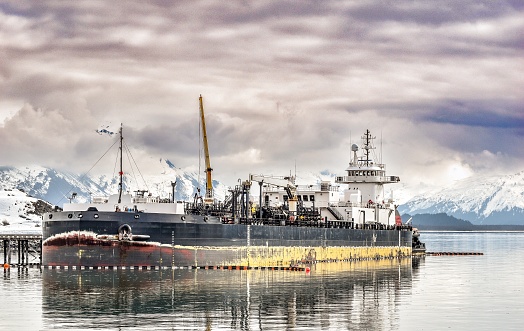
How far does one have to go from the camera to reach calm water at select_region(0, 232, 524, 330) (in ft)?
164

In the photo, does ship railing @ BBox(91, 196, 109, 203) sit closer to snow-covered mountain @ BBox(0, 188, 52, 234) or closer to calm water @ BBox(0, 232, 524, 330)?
calm water @ BBox(0, 232, 524, 330)

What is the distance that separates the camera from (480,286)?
76.3m

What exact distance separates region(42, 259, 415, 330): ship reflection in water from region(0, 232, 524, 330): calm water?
6 cm

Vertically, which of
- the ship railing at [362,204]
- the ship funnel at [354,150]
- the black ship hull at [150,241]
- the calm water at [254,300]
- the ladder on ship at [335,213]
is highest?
the ship funnel at [354,150]

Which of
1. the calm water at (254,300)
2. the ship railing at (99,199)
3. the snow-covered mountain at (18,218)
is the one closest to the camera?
the calm water at (254,300)

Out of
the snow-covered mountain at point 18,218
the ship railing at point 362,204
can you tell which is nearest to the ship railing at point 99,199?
the ship railing at point 362,204

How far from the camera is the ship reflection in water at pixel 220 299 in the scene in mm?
50094

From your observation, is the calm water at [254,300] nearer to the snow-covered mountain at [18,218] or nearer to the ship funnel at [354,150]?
the ship funnel at [354,150]

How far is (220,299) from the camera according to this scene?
60.9m

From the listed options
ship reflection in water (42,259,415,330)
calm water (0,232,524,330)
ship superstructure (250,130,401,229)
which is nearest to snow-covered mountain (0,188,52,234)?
ship superstructure (250,130,401,229)

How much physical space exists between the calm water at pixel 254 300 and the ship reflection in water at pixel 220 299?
0.06m

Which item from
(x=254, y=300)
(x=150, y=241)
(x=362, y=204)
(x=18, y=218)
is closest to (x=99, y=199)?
(x=150, y=241)

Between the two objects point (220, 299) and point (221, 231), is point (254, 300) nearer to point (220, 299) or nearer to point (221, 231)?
point (220, 299)

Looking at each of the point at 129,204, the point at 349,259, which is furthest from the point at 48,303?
the point at 349,259
